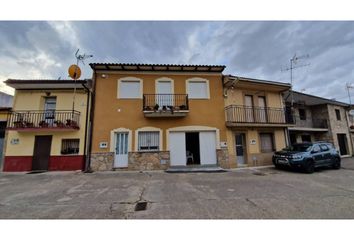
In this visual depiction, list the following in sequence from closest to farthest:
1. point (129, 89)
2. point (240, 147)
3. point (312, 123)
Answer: point (129, 89) → point (240, 147) → point (312, 123)

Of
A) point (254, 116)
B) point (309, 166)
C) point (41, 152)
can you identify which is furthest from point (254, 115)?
point (41, 152)

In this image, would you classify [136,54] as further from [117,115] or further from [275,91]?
[275,91]

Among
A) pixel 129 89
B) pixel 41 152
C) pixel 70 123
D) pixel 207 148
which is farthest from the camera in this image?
pixel 129 89

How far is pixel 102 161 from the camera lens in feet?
31.1

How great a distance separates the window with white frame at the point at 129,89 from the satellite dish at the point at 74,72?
2.69 metres

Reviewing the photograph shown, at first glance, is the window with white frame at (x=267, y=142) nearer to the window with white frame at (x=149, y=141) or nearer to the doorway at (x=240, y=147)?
the doorway at (x=240, y=147)

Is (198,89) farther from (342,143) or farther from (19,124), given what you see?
(342,143)

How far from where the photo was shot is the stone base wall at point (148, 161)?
9.58 m

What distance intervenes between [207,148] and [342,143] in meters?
16.4

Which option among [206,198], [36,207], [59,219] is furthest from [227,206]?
[36,207]

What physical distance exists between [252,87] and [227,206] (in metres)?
10.2

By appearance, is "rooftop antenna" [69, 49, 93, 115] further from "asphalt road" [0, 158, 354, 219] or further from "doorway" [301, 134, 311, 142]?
"doorway" [301, 134, 311, 142]

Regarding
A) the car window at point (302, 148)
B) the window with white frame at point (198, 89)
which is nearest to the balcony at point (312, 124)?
the car window at point (302, 148)

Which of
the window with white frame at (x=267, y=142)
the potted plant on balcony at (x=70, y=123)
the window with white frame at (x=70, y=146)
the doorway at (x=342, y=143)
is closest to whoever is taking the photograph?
the potted plant on balcony at (x=70, y=123)
